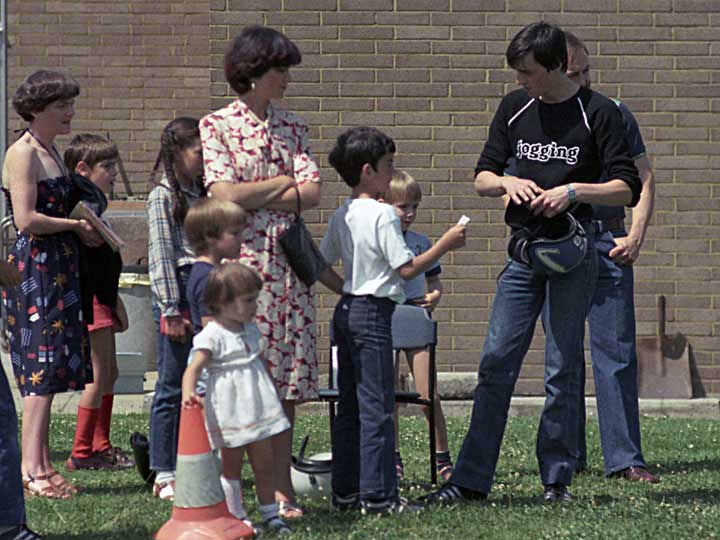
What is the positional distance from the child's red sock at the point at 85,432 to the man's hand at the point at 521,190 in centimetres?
274

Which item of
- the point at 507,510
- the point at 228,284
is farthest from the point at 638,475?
the point at 228,284

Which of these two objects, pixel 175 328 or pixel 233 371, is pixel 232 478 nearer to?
pixel 233 371

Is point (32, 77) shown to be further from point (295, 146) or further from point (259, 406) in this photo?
point (259, 406)

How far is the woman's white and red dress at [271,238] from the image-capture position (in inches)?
219

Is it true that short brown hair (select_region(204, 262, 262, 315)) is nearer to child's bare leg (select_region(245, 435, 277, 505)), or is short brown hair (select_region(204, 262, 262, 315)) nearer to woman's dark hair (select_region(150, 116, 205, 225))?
child's bare leg (select_region(245, 435, 277, 505))

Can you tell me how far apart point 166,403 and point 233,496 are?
3.62 ft

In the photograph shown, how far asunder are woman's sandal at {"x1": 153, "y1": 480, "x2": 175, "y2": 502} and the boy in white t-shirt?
96 centimetres

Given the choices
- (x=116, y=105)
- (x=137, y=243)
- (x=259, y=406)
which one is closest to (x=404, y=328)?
(x=259, y=406)

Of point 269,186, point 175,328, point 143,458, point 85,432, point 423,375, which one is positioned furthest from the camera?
point 85,432

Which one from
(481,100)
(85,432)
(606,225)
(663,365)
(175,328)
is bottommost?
(663,365)

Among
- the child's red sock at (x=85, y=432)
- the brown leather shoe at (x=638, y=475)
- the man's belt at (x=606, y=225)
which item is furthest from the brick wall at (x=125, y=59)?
the brown leather shoe at (x=638, y=475)

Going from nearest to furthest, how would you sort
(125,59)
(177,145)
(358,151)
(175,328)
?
1. (358,151)
2. (175,328)
3. (177,145)
4. (125,59)

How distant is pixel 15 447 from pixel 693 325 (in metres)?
6.68

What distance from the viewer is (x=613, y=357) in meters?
7.25
